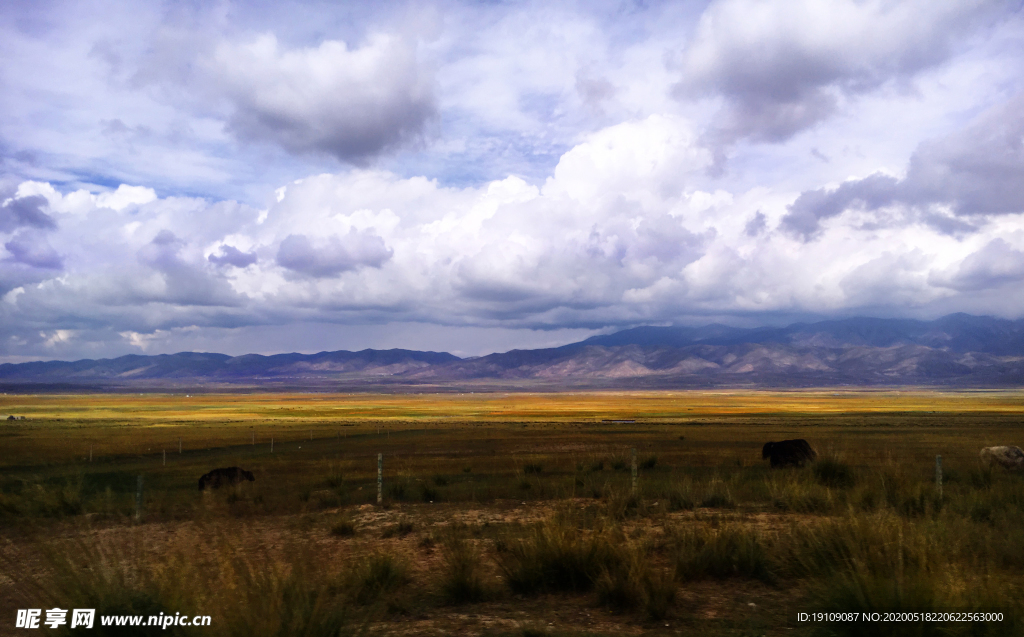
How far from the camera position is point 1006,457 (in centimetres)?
2305

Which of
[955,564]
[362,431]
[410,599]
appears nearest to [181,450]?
[362,431]

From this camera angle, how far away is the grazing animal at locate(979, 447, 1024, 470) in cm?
2275

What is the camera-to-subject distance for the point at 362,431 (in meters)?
62.1

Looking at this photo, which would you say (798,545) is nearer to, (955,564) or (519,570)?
(955,564)

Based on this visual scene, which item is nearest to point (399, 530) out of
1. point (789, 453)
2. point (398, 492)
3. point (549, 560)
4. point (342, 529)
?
point (342, 529)

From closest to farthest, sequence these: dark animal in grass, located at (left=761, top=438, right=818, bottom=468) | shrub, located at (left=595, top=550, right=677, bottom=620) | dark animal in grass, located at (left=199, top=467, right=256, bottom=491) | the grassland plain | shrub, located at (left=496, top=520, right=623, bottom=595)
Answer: the grassland plain, shrub, located at (left=595, top=550, right=677, bottom=620), shrub, located at (left=496, top=520, right=623, bottom=595), dark animal in grass, located at (left=199, top=467, right=256, bottom=491), dark animal in grass, located at (left=761, top=438, right=818, bottom=468)

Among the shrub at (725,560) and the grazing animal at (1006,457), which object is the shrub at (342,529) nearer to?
the shrub at (725,560)

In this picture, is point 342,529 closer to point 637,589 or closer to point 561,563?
point 561,563

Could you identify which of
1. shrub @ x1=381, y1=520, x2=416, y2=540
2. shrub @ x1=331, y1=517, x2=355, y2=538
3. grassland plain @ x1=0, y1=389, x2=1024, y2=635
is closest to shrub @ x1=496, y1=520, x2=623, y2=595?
grassland plain @ x1=0, y1=389, x2=1024, y2=635

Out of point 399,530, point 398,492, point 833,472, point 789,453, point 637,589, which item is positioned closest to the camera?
point 637,589

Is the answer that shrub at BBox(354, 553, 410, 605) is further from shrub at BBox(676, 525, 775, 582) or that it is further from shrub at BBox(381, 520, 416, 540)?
shrub at BBox(676, 525, 775, 582)

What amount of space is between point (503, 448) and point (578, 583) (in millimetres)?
32687

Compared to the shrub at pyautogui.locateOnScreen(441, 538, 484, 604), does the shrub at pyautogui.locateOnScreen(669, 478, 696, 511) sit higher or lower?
lower

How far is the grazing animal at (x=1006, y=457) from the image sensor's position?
22750 millimetres
